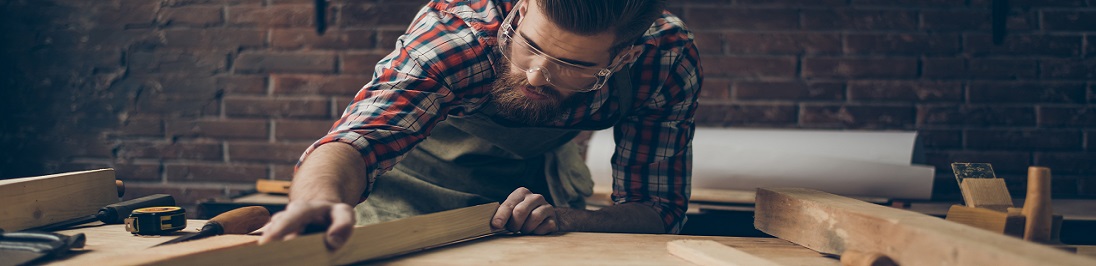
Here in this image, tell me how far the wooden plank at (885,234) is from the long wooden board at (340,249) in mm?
461

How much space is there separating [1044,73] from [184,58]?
2.75m

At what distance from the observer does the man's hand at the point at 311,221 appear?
94 centimetres

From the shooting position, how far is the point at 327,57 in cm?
273

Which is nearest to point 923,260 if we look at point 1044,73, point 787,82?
point 787,82

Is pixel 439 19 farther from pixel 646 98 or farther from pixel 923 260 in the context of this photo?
pixel 923 260

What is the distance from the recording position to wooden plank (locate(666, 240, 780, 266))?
1064 millimetres

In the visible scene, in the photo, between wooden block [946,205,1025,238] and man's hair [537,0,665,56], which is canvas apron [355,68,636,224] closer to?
man's hair [537,0,665,56]

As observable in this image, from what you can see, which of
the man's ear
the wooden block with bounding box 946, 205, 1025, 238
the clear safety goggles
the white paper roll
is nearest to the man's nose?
the clear safety goggles

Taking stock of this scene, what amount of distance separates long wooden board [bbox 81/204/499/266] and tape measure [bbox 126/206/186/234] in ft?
0.67

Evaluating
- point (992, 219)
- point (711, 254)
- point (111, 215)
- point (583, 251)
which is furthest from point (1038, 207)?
point (111, 215)

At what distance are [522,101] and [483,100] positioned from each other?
8cm

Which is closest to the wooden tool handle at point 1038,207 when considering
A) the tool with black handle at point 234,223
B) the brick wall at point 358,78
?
the tool with black handle at point 234,223

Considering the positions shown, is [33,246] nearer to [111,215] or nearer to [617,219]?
[111,215]

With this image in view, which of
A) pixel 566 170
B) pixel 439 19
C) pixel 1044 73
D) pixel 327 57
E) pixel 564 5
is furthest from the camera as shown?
pixel 327 57
